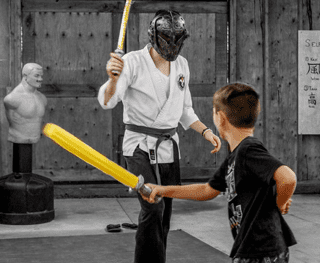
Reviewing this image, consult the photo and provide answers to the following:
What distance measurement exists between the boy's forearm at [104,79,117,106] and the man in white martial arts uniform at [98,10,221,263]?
2 centimetres

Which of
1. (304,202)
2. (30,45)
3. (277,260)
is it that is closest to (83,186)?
(30,45)

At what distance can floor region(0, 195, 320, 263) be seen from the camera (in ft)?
15.9

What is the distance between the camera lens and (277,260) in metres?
2.27

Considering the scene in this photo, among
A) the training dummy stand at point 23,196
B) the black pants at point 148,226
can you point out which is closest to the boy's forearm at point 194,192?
the black pants at point 148,226

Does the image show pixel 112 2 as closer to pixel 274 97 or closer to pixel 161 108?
pixel 274 97

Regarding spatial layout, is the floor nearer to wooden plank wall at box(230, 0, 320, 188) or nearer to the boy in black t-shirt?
wooden plank wall at box(230, 0, 320, 188)

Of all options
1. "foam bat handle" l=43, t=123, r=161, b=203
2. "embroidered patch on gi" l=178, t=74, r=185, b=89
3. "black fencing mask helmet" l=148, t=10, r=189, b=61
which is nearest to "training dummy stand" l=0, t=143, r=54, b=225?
"embroidered patch on gi" l=178, t=74, r=185, b=89

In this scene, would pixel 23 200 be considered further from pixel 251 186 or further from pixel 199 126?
pixel 251 186

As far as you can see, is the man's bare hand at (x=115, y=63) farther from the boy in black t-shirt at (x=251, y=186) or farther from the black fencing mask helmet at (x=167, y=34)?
the boy in black t-shirt at (x=251, y=186)

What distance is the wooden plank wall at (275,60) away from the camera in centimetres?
Answer: 764

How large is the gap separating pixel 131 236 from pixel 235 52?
143 inches

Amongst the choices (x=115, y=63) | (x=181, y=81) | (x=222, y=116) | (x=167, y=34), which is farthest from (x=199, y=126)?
(x=222, y=116)

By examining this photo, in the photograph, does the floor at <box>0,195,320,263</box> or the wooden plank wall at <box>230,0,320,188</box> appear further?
the wooden plank wall at <box>230,0,320,188</box>

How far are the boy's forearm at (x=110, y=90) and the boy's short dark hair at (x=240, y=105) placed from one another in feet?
3.30
